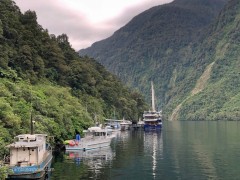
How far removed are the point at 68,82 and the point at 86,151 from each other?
176 ft

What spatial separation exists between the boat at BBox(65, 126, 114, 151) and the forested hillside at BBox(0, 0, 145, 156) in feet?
9.67

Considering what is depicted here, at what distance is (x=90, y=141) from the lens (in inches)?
3501

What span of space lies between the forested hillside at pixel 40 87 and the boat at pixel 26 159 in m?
2.76

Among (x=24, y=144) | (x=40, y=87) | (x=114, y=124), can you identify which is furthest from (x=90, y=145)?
(x=114, y=124)

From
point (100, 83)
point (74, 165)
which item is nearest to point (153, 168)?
point (74, 165)

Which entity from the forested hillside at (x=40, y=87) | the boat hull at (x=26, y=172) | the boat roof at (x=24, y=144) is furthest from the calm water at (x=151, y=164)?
the forested hillside at (x=40, y=87)

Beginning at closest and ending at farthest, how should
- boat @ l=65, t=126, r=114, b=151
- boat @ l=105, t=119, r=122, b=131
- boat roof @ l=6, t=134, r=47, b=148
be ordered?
1. boat roof @ l=6, t=134, r=47, b=148
2. boat @ l=65, t=126, r=114, b=151
3. boat @ l=105, t=119, r=122, b=131

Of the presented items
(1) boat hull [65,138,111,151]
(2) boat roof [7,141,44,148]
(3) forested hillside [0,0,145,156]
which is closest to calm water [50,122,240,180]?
(1) boat hull [65,138,111,151]

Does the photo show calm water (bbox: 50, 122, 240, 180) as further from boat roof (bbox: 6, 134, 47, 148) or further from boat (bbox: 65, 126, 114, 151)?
boat roof (bbox: 6, 134, 47, 148)

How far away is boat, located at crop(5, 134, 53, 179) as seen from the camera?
4918cm

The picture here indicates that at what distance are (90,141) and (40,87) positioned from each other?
2310 centimetres

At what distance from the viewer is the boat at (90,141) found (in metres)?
82.8

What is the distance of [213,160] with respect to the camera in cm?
7112

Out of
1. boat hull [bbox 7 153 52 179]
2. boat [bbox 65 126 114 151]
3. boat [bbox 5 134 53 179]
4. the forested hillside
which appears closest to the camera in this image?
boat hull [bbox 7 153 52 179]
